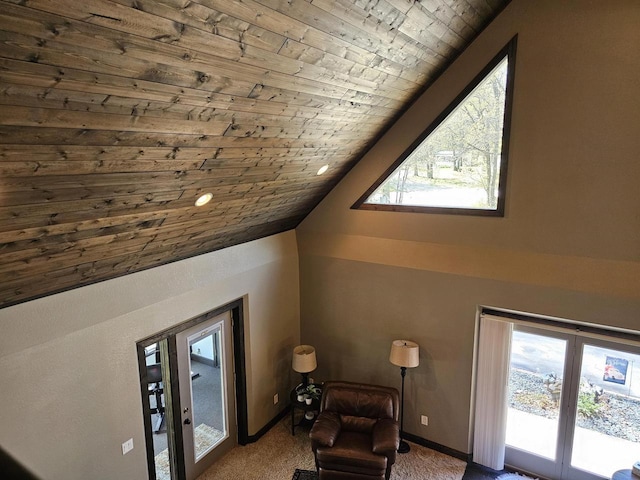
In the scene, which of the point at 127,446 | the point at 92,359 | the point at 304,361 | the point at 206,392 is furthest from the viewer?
the point at 304,361

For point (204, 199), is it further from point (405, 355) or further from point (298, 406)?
point (298, 406)

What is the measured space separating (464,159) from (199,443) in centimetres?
439

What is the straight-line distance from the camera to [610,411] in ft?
15.0

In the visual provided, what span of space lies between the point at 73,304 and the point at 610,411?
530 centimetres

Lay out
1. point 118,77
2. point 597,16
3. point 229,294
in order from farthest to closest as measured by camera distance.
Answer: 1. point 229,294
2. point 597,16
3. point 118,77

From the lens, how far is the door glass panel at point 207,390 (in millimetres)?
4930

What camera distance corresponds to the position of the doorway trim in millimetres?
4223

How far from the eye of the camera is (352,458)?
461 centimetres

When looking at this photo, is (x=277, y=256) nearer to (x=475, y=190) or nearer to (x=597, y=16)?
(x=475, y=190)

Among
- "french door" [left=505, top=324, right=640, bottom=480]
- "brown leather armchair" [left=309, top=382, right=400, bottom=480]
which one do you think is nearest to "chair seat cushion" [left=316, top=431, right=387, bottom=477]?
"brown leather armchair" [left=309, top=382, right=400, bottom=480]

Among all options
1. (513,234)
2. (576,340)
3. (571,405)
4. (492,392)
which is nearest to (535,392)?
(571,405)

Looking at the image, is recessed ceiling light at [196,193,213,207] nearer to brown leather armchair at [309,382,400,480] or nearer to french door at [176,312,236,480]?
french door at [176,312,236,480]

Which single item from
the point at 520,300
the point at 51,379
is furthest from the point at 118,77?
the point at 520,300

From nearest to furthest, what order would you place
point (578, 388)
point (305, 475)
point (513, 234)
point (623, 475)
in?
point (623, 475)
point (513, 234)
point (578, 388)
point (305, 475)
